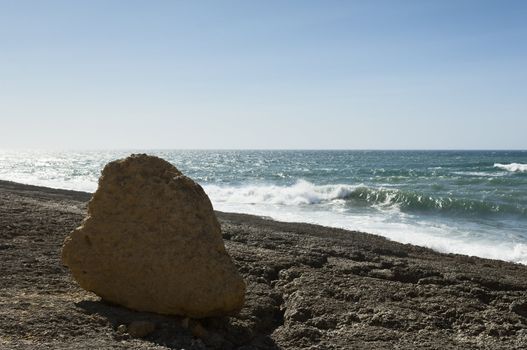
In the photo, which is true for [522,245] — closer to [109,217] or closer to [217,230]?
[217,230]

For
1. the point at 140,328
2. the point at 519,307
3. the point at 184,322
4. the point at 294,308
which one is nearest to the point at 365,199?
the point at 519,307

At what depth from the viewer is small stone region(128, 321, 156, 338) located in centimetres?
434

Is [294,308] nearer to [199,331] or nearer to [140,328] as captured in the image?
[199,331]

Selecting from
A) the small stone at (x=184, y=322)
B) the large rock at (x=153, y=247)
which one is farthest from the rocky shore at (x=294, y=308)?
the large rock at (x=153, y=247)

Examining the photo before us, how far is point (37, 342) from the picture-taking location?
13.0ft

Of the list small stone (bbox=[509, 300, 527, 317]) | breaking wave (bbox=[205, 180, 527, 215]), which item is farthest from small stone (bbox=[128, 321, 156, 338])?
breaking wave (bbox=[205, 180, 527, 215])

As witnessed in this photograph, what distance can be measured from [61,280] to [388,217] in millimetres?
14257

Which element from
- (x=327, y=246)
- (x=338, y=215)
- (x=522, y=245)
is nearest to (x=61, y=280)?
(x=327, y=246)

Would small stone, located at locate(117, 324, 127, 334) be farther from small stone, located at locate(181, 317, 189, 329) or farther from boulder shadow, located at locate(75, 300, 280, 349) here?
small stone, located at locate(181, 317, 189, 329)

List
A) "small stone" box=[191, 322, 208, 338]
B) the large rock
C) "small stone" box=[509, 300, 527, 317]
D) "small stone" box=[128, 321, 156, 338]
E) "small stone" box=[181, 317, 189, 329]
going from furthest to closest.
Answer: "small stone" box=[509, 300, 527, 317] → the large rock → "small stone" box=[181, 317, 189, 329] → "small stone" box=[191, 322, 208, 338] → "small stone" box=[128, 321, 156, 338]

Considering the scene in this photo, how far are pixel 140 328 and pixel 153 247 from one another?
0.83 m

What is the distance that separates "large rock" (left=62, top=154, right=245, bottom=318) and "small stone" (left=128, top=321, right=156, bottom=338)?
1.25 ft

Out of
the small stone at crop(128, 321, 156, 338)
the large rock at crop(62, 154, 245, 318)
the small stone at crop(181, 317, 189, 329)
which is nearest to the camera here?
the small stone at crop(128, 321, 156, 338)

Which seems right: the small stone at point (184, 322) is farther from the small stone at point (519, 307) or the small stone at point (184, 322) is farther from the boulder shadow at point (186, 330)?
the small stone at point (519, 307)
